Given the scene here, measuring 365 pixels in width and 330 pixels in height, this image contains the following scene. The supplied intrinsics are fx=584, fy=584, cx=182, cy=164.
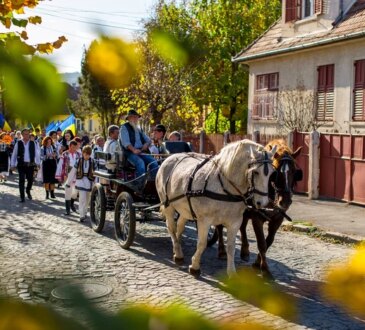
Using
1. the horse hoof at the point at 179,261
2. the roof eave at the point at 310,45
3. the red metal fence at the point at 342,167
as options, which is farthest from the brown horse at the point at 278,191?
the roof eave at the point at 310,45

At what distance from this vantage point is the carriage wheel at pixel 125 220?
8141 mm

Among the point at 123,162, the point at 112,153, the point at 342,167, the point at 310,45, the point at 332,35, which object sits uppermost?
the point at 332,35

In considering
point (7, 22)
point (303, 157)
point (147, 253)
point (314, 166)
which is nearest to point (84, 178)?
point (147, 253)

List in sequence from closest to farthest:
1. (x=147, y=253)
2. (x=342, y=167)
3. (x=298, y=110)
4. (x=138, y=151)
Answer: (x=147, y=253) < (x=138, y=151) < (x=342, y=167) < (x=298, y=110)

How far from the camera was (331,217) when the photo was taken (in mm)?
12070

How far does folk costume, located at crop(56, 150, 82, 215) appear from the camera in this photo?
12039 millimetres

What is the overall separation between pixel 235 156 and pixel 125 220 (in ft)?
8.16

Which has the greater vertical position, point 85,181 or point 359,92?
point 359,92

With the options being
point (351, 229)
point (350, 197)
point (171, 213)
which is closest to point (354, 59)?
point (350, 197)

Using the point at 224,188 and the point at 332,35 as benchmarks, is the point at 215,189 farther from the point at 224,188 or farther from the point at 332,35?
the point at 332,35

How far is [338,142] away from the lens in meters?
14.5

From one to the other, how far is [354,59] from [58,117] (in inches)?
Answer: 651

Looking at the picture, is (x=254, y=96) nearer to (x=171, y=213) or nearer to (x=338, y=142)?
(x=338, y=142)

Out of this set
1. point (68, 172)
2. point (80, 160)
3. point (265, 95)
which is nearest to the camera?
point (80, 160)
